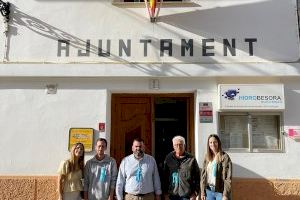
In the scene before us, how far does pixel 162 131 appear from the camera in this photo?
7.33 metres

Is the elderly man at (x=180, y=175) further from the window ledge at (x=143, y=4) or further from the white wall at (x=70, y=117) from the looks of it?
the window ledge at (x=143, y=4)

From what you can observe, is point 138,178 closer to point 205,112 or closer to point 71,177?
point 71,177

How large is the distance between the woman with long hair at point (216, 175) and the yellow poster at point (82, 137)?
2.09 metres

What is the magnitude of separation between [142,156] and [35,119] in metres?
A: 2.27

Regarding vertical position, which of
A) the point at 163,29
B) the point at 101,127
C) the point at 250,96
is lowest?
the point at 101,127

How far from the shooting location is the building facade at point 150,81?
673 centimetres

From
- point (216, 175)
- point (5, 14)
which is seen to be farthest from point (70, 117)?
point (216, 175)

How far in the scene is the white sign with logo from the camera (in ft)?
22.0

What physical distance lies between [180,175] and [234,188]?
1.36 m

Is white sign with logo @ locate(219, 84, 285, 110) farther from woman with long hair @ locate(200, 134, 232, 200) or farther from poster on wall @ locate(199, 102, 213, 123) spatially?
woman with long hair @ locate(200, 134, 232, 200)

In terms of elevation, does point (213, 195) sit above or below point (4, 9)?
below

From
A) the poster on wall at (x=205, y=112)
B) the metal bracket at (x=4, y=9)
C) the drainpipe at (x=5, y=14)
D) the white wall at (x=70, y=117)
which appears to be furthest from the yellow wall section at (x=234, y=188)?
the metal bracket at (x=4, y=9)

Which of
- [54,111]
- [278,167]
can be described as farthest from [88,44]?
[278,167]

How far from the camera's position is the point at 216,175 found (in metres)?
5.66
